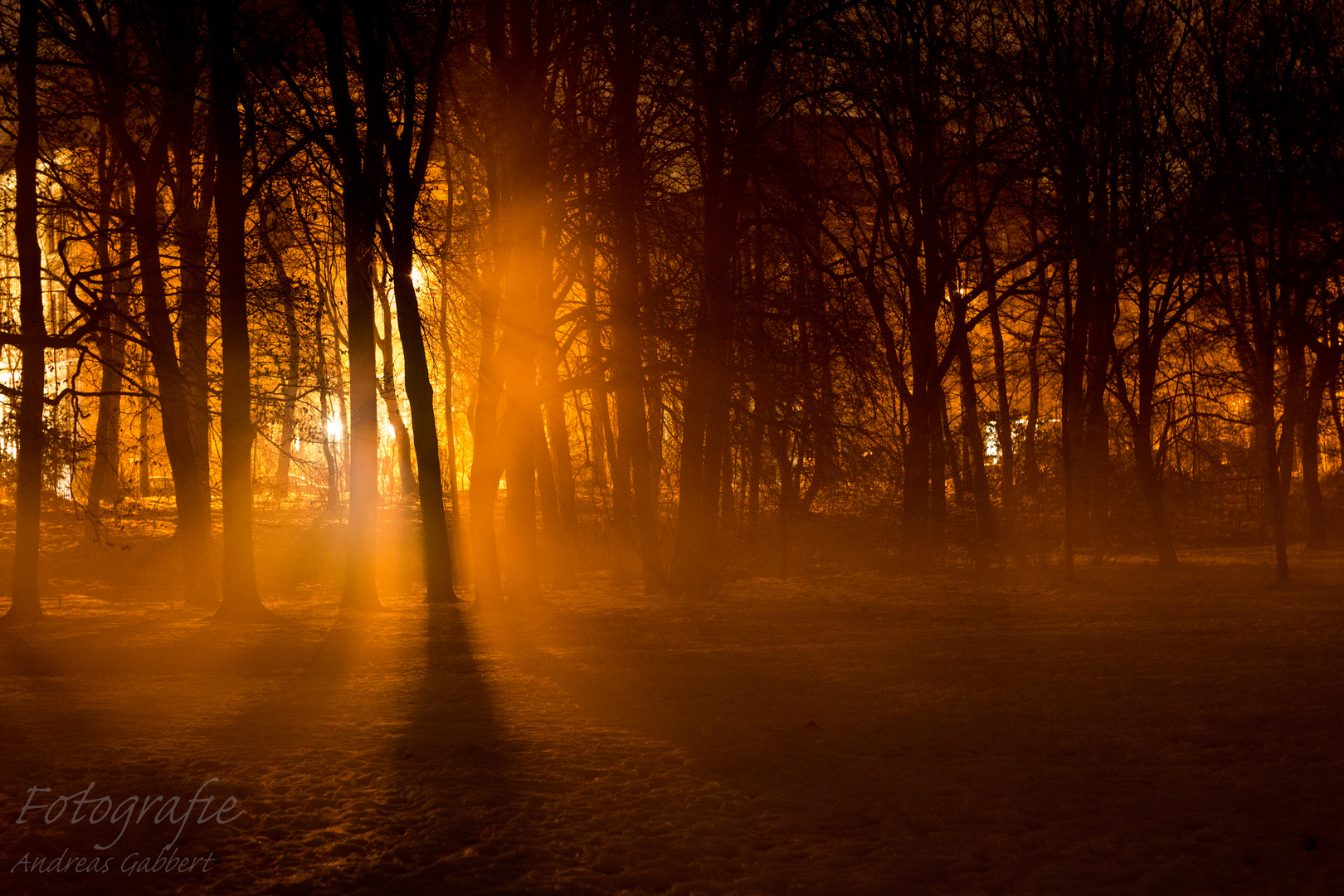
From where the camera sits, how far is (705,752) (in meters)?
6.51

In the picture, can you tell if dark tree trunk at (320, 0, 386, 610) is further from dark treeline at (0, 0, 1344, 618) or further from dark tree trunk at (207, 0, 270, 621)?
dark tree trunk at (207, 0, 270, 621)

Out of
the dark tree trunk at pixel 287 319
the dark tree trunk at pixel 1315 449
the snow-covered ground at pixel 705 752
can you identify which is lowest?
the snow-covered ground at pixel 705 752

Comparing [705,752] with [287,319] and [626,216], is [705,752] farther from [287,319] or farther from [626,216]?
[287,319]

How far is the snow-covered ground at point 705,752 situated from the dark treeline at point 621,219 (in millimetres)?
2772

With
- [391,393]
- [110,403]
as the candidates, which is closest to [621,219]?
[391,393]

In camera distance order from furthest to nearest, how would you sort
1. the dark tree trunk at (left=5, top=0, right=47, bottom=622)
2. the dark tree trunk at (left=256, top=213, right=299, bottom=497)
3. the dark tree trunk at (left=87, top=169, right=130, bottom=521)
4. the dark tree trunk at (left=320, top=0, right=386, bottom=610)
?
1. the dark tree trunk at (left=87, top=169, right=130, bottom=521)
2. the dark tree trunk at (left=256, top=213, right=299, bottom=497)
3. the dark tree trunk at (left=320, top=0, right=386, bottom=610)
4. the dark tree trunk at (left=5, top=0, right=47, bottom=622)

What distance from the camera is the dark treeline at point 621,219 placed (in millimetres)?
13195

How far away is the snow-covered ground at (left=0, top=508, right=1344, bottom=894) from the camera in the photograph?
15.2ft

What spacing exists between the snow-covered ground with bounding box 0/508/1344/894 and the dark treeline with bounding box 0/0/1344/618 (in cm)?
277

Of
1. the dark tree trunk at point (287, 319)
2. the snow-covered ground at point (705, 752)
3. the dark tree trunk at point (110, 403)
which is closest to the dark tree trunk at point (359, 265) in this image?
the dark tree trunk at point (287, 319)

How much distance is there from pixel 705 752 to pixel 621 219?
331 inches

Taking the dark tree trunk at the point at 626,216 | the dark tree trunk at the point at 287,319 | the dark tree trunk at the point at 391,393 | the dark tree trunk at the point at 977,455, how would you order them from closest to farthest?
1. the dark tree trunk at the point at 626,216
2. the dark tree trunk at the point at 287,319
3. the dark tree trunk at the point at 977,455
4. the dark tree trunk at the point at 391,393

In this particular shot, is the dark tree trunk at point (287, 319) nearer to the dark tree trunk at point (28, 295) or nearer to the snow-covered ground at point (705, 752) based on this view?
the dark tree trunk at point (28, 295)

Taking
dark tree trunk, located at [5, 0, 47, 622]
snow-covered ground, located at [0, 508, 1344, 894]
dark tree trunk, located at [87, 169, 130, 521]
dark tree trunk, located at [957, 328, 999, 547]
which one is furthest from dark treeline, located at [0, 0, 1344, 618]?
snow-covered ground, located at [0, 508, 1344, 894]
